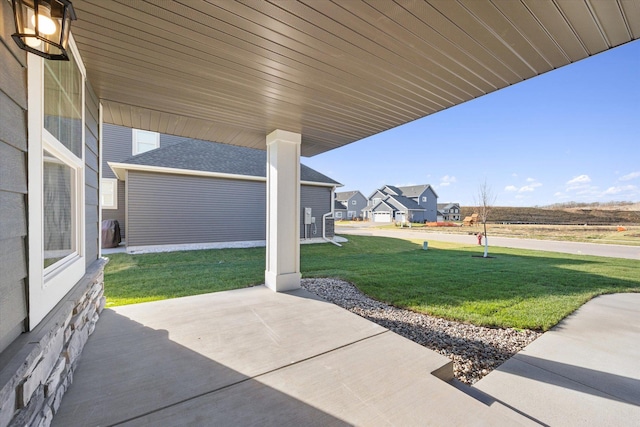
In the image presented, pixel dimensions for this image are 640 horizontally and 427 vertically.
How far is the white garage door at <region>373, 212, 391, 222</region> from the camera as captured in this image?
3516 cm

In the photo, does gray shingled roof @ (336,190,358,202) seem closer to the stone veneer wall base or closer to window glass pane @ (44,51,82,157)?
window glass pane @ (44,51,82,157)

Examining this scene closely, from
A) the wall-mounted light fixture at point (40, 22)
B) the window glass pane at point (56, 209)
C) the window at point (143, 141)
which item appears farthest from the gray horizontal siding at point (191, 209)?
the wall-mounted light fixture at point (40, 22)

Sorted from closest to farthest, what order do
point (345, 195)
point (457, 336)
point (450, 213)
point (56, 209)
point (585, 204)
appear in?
point (56, 209), point (457, 336), point (585, 204), point (450, 213), point (345, 195)

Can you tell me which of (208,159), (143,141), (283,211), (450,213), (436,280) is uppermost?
(143,141)

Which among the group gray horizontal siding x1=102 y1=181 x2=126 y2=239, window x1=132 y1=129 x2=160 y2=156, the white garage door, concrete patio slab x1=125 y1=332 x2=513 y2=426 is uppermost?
window x1=132 y1=129 x2=160 y2=156

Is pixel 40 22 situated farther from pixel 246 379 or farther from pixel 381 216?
pixel 381 216

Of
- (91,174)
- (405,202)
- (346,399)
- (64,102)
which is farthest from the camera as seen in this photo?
(405,202)

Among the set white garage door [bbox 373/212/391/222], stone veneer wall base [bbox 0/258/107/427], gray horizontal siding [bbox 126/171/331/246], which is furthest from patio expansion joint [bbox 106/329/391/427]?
white garage door [bbox 373/212/391/222]

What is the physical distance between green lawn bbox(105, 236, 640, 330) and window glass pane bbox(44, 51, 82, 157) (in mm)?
2850

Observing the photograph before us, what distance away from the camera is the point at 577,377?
7.80 ft

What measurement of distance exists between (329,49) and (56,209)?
2.58m

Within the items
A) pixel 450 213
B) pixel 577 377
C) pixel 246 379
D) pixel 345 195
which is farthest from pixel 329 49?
pixel 345 195

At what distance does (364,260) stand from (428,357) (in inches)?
239

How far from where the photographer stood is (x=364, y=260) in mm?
8406
